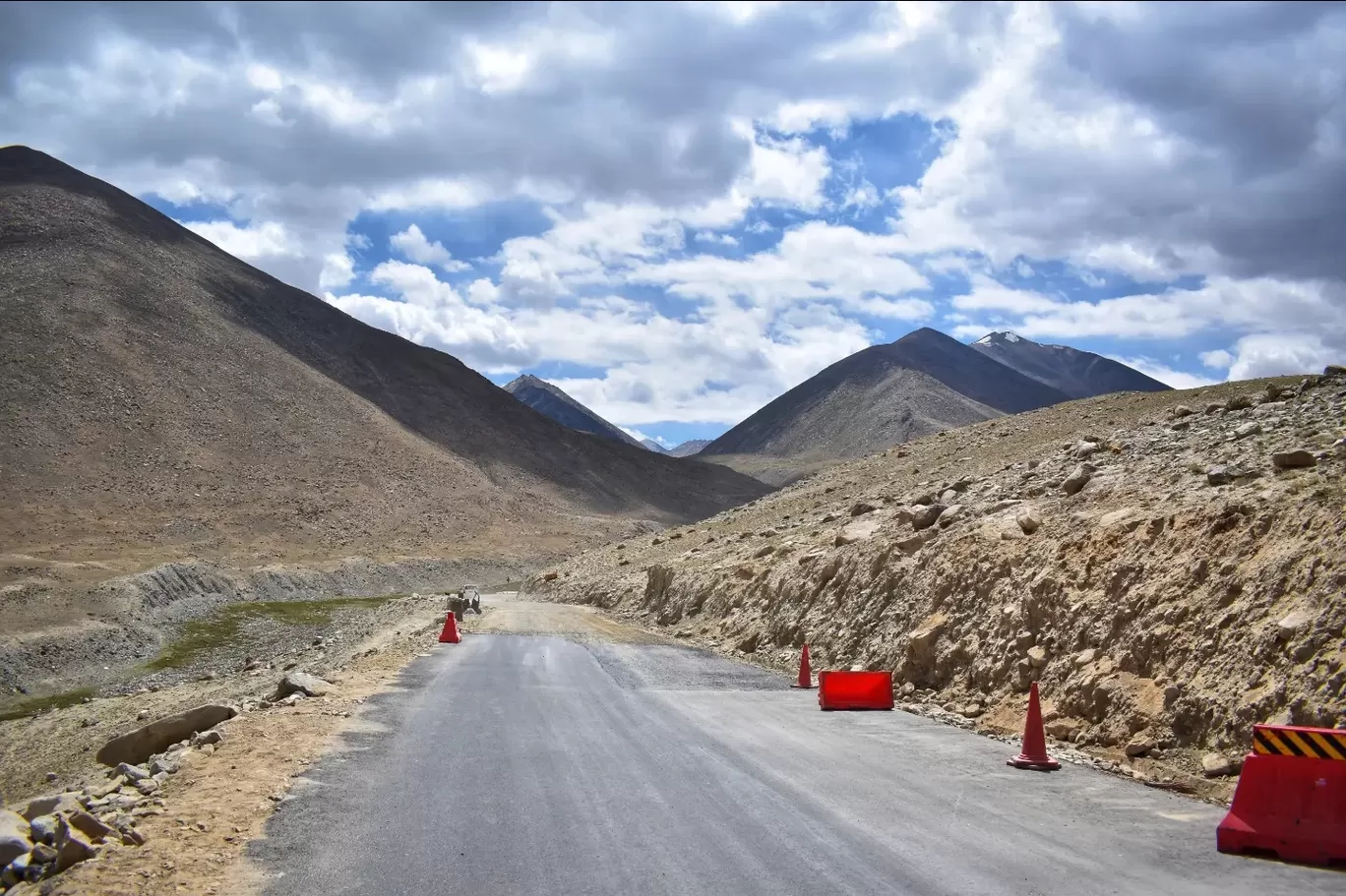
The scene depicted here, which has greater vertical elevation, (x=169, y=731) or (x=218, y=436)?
(x=218, y=436)

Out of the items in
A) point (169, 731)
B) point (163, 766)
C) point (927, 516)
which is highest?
point (927, 516)

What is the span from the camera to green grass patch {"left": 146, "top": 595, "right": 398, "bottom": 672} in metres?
34.9

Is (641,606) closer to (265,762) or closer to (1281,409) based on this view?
(1281,409)

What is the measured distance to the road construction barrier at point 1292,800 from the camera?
277 inches

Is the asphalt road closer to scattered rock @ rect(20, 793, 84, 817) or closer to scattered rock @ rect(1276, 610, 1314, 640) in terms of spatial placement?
scattered rock @ rect(20, 793, 84, 817)

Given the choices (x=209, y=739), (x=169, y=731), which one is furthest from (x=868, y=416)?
(x=209, y=739)

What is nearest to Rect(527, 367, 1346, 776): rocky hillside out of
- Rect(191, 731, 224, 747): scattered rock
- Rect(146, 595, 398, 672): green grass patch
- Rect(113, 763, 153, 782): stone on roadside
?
Rect(191, 731, 224, 747): scattered rock

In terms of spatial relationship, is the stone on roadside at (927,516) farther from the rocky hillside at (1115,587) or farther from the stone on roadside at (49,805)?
the stone on roadside at (49,805)

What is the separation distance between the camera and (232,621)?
4372cm

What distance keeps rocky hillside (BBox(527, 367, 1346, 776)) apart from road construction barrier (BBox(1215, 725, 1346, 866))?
1.92 metres

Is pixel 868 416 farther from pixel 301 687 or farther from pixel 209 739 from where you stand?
pixel 209 739

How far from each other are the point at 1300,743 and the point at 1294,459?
734 centimetres

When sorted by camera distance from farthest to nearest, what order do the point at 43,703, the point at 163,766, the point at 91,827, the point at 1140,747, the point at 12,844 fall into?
the point at 43,703 < the point at 1140,747 < the point at 163,766 < the point at 91,827 < the point at 12,844

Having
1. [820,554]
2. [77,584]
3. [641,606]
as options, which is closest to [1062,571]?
[820,554]
